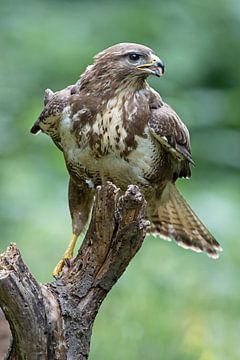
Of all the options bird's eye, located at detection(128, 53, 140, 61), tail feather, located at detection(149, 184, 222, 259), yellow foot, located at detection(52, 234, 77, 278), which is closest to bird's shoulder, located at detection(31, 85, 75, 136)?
bird's eye, located at detection(128, 53, 140, 61)

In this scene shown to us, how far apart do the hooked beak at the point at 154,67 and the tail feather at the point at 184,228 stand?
1105mm

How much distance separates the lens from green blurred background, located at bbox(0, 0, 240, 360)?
8586 mm

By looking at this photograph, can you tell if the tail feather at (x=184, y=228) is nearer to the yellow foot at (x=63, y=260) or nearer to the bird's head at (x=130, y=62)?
the yellow foot at (x=63, y=260)

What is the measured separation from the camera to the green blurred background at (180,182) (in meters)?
8.59

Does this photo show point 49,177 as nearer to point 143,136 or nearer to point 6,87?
point 6,87

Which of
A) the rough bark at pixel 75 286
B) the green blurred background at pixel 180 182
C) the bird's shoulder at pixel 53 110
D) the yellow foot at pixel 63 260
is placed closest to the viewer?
the rough bark at pixel 75 286

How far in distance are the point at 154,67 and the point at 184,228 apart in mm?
1279

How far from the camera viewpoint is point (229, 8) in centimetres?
1220

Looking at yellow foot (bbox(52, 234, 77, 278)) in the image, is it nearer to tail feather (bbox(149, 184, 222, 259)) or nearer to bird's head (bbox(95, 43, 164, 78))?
tail feather (bbox(149, 184, 222, 259))

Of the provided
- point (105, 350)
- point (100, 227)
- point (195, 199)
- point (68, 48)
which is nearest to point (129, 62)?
point (100, 227)

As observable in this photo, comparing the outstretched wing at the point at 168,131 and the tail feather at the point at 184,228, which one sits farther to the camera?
the tail feather at the point at 184,228

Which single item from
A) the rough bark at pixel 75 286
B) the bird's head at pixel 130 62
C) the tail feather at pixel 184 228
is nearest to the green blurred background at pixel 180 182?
the tail feather at pixel 184 228

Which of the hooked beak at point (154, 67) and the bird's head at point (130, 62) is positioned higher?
the bird's head at point (130, 62)

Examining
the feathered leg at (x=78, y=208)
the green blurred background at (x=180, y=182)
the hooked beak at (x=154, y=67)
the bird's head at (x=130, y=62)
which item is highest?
the green blurred background at (x=180, y=182)
